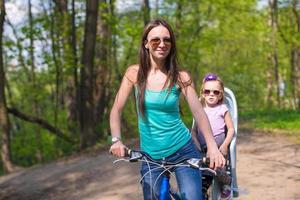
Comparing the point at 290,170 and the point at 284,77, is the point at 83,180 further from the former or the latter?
the point at 284,77

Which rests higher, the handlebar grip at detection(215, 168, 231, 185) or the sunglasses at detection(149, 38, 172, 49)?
the sunglasses at detection(149, 38, 172, 49)

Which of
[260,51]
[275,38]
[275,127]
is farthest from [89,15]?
[260,51]

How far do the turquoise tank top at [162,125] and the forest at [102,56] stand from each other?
435 cm

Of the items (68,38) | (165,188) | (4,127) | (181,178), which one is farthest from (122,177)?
(68,38)

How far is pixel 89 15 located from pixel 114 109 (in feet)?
37.1

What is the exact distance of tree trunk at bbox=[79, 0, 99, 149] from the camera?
48.1ft

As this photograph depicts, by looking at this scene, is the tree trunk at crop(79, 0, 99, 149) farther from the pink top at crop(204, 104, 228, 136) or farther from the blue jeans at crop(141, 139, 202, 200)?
the blue jeans at crop(141, 139, 202, 200)

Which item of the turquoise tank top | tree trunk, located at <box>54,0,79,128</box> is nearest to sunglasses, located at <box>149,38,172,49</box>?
the turquoise tank top

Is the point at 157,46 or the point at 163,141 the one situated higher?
the point at 157,46

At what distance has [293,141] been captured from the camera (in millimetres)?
11688

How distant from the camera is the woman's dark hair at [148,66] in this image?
3492 millimetres

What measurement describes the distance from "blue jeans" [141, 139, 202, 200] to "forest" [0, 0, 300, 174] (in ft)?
14.2

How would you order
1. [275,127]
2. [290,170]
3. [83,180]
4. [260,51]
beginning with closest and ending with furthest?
1. [290,170]
2. [83,180]
3. [275,127]
4. [260,51]

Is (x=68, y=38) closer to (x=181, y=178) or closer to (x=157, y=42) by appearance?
(x=157, y=42)
